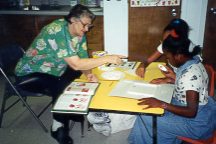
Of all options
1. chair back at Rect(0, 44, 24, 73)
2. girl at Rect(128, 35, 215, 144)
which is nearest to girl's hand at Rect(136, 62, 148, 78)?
girl at Rect(128, 35, 215, 144)

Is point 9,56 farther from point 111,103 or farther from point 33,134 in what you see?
point 111,103

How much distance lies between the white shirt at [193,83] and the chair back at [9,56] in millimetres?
1543

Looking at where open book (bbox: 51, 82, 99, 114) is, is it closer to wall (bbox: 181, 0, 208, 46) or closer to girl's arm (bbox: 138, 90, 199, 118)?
girl's arm (bbox: 138, 90, 199, 118)

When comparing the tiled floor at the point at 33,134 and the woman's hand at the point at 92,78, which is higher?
the woman's hand at the point at 92,78

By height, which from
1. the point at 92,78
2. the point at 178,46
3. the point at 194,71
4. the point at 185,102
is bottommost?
the point at 185,102

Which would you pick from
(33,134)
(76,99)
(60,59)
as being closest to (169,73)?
(76,99)

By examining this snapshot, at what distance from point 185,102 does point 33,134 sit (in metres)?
1.54

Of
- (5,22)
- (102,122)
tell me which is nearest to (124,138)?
(102,122)

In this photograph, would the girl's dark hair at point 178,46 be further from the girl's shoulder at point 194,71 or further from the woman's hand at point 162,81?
the woman's hand at point 162,81

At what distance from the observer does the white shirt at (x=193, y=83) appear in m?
1.50

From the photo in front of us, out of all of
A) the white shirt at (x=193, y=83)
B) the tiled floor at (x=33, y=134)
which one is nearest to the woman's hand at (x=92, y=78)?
the white shirt at (x=193, y=83)

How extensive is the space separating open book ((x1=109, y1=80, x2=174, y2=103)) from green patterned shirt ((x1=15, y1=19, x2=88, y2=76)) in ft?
1.58

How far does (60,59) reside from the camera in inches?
85.6

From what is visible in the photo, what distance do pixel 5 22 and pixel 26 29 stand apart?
13.1 inches
